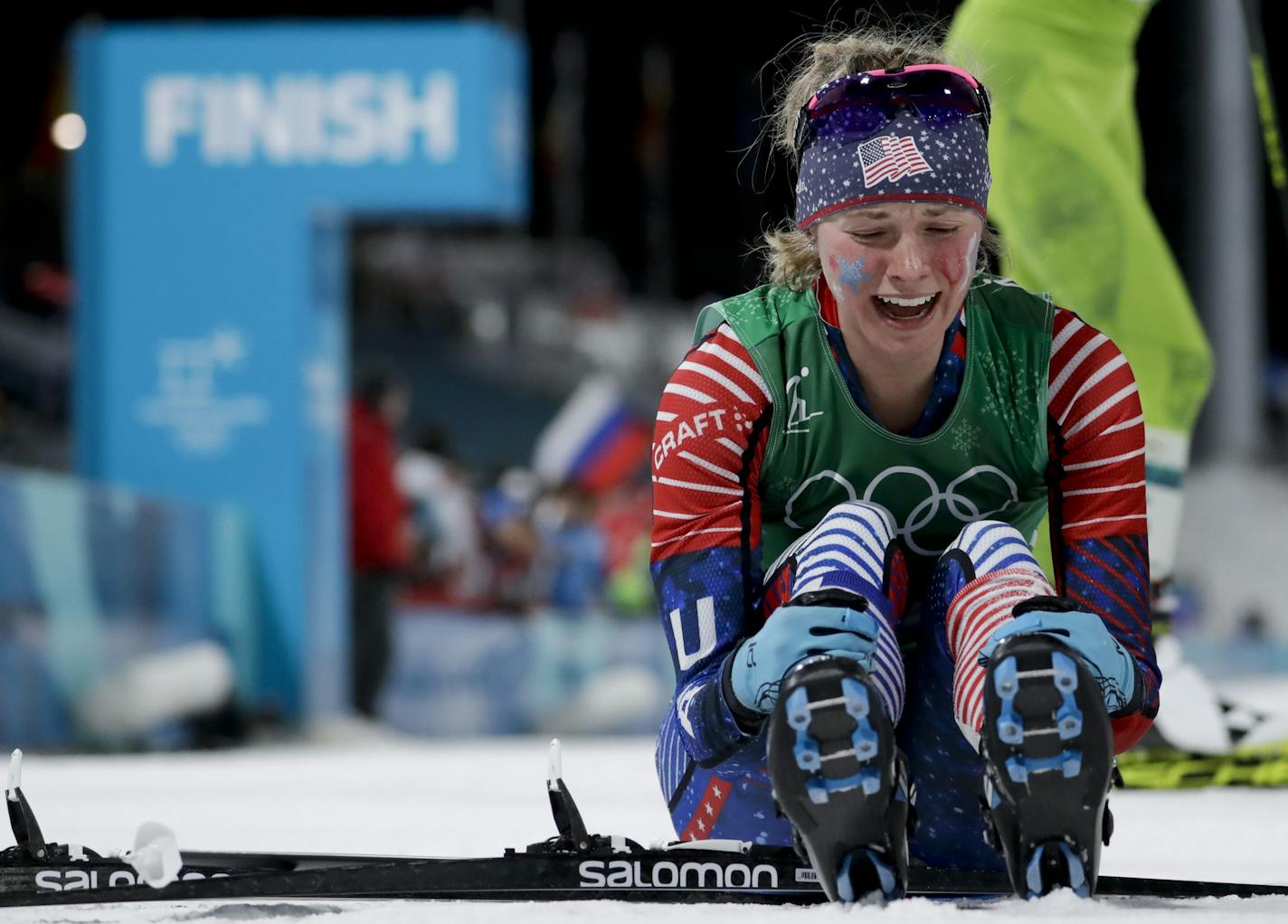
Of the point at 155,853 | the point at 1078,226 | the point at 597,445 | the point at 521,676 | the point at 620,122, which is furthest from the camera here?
the point at 620,122

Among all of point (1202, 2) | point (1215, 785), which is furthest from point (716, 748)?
point (1202, 2)

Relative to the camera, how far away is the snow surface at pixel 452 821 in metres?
1.50

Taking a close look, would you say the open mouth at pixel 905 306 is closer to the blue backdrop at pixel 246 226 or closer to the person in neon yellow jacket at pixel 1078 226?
the person in neon yellow jacket at pixel 1078 226

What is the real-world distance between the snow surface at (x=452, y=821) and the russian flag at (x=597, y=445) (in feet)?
23.2

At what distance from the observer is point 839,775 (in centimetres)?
141

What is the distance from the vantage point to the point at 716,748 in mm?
1701

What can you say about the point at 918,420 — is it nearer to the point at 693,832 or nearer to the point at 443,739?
the point at 693,832

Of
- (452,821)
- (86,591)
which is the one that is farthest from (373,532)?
(452,821)

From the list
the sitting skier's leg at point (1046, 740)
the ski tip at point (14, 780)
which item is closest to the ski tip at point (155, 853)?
the ski tip at point (14, 780)

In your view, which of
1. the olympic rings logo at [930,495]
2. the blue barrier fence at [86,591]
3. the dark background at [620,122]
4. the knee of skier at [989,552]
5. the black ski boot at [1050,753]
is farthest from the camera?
the dark background at [620,122]

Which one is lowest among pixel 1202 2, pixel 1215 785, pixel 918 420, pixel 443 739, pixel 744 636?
pixel 443 739

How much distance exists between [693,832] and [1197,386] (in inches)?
59.8

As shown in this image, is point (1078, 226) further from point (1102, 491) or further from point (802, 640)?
point (802, 640)

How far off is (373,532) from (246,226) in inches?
52.4
